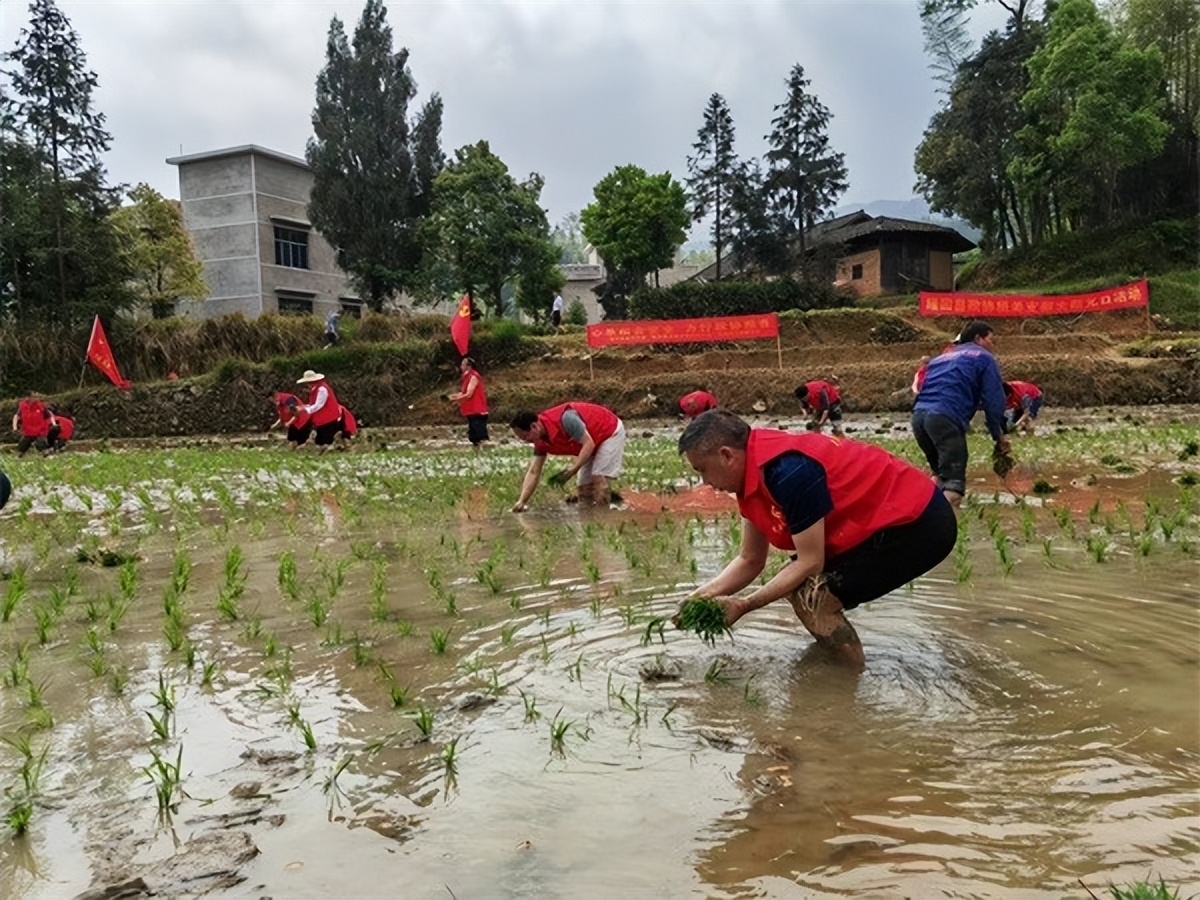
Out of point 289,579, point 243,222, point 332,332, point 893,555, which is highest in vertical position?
point 243,222

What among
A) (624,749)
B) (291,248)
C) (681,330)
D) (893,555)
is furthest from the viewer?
(291,248)

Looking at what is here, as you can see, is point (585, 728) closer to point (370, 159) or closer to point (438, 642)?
point (438, 642)

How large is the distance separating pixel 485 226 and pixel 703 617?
91.3 ft

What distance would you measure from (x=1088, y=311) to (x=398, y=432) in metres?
19.1

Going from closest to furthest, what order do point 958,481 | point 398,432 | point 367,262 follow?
1. point 958,481
2. point 398,432
3. point 367,262

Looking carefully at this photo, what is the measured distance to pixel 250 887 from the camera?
81.4 inches

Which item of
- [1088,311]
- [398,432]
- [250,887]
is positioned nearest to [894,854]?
[250,887]

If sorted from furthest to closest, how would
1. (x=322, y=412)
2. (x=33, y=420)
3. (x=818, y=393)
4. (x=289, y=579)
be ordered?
(x=33, y=420)
(x=818, y=393)
(x=322, y=412)
(x=289, y=579)

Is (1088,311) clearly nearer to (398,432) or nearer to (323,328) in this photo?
(398,432)

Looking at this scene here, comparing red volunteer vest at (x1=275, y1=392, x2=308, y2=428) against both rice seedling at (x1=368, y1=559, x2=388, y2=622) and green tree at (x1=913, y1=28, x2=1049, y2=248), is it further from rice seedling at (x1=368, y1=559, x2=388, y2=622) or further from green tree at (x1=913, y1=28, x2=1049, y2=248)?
green tree at (x1=913, y1=28, x2=1049, y2=248)

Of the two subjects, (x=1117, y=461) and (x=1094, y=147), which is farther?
(x=1094, y=147)

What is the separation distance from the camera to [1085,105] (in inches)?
1102

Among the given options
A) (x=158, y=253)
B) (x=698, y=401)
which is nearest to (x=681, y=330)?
(x=698, y=401)

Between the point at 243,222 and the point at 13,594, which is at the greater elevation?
the point at 243,222
